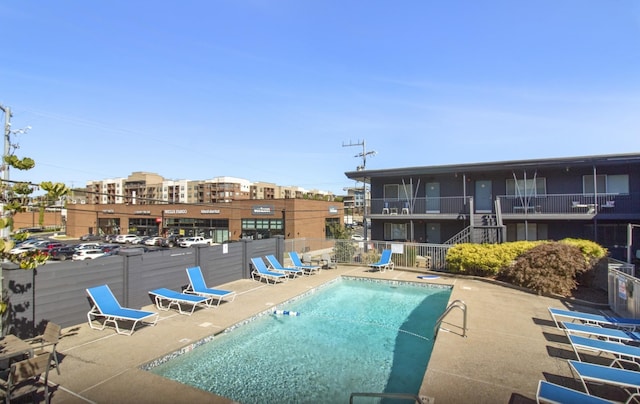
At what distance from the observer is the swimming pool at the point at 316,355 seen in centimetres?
607

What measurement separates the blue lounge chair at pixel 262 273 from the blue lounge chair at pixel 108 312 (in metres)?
5.74

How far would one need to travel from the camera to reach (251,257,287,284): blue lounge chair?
1404 centimetres

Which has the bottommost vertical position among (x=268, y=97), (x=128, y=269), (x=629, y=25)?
(x=128, y=269)

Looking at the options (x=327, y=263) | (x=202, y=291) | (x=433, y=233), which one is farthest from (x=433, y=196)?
(x=202, y=291)

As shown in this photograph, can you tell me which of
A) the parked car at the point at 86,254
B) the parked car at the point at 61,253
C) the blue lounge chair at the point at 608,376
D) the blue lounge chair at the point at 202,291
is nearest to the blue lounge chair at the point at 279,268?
the blue lounge chair at the point at 202,291

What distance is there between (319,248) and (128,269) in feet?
63.6

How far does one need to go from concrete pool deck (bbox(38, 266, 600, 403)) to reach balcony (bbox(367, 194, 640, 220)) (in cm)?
956

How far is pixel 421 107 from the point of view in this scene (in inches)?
831

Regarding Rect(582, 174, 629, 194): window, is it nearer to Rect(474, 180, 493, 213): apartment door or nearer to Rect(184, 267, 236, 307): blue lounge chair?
Rect(474, 180, 493, 213): apartment door

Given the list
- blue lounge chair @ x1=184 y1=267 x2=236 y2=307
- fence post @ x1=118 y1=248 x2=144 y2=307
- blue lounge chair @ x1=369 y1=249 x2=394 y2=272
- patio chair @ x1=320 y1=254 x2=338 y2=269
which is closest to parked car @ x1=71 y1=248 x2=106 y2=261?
patio chair @ x1=320 y1=254 x2=338 y2=269

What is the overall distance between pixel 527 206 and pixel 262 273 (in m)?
15.4

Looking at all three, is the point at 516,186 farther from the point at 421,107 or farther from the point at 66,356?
the point at 66,356

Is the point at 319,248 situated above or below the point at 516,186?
below

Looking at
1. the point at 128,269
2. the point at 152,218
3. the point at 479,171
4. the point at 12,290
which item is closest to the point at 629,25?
the point at 479,171
